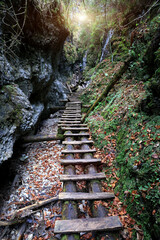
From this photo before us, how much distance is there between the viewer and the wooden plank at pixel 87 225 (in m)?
1.83

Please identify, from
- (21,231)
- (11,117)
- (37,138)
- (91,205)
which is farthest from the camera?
(37,138)

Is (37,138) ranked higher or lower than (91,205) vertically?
higher

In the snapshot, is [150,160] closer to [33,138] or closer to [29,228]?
[29,228]

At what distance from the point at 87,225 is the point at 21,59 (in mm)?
6878

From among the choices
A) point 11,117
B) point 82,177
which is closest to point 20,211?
point 82,177

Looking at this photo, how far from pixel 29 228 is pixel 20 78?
5.64 m

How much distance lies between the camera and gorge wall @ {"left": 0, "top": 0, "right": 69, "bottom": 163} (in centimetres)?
359

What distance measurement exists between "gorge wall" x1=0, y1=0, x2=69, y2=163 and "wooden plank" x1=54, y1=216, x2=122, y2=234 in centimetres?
237

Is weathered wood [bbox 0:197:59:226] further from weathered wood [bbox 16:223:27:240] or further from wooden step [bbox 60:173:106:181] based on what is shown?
wooden step [bbox 60:173:106:181]

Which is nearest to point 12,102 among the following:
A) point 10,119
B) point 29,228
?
point 10,119

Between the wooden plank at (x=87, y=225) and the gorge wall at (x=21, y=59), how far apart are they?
2372 mm

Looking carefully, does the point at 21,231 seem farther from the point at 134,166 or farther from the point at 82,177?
the point at 134,166

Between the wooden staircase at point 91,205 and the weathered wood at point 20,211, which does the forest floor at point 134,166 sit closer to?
the wooden staircase at point 91,205

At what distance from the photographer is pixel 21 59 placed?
5570 millimetres
